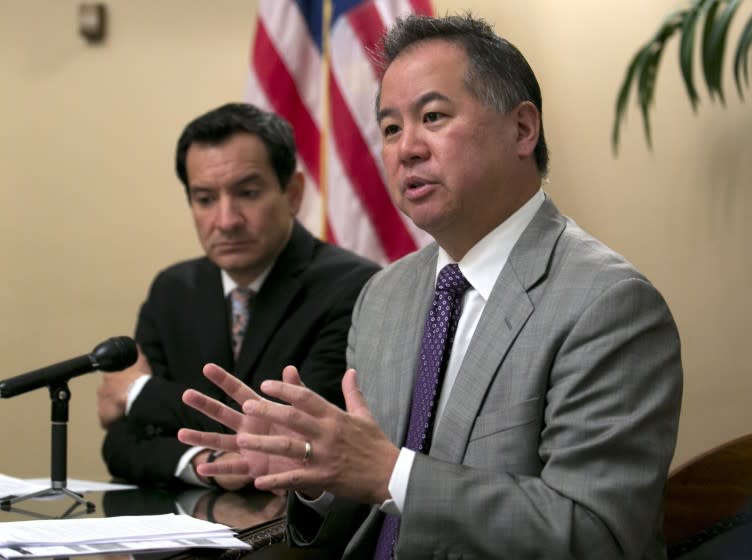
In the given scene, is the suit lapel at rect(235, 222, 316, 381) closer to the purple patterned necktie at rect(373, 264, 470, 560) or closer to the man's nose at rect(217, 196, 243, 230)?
the man's nose at rect(217, 196, 243, 230)

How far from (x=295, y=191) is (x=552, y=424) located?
5.64 feet

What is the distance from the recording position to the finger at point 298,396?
4.84 feet

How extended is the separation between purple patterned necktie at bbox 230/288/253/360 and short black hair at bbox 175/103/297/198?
353 mm

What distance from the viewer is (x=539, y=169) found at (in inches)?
79.3

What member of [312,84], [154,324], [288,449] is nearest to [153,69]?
[312,84]

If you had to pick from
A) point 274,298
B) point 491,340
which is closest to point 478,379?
point 491,340

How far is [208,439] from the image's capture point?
5.52 feet

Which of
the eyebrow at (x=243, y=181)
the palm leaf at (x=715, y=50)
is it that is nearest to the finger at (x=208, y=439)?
the eyebrow at (x=243, y=181)

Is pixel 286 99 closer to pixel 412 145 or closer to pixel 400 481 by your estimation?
pixel 412 145

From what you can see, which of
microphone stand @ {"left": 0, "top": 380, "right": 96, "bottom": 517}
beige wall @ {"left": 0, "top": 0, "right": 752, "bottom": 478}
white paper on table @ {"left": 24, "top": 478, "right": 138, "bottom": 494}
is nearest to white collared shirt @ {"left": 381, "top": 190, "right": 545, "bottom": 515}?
microphone stand @ {"left": 0, "top": 380, "right": 96, "bottom": 517}

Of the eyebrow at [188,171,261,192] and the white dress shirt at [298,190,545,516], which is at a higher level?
the eyebrow at [188,171,261,192]

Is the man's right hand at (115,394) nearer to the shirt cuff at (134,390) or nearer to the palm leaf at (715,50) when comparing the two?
the shirt cuff at (134,390)

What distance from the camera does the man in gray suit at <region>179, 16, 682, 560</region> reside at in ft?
5.06

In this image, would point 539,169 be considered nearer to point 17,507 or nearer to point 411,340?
point 411,340
